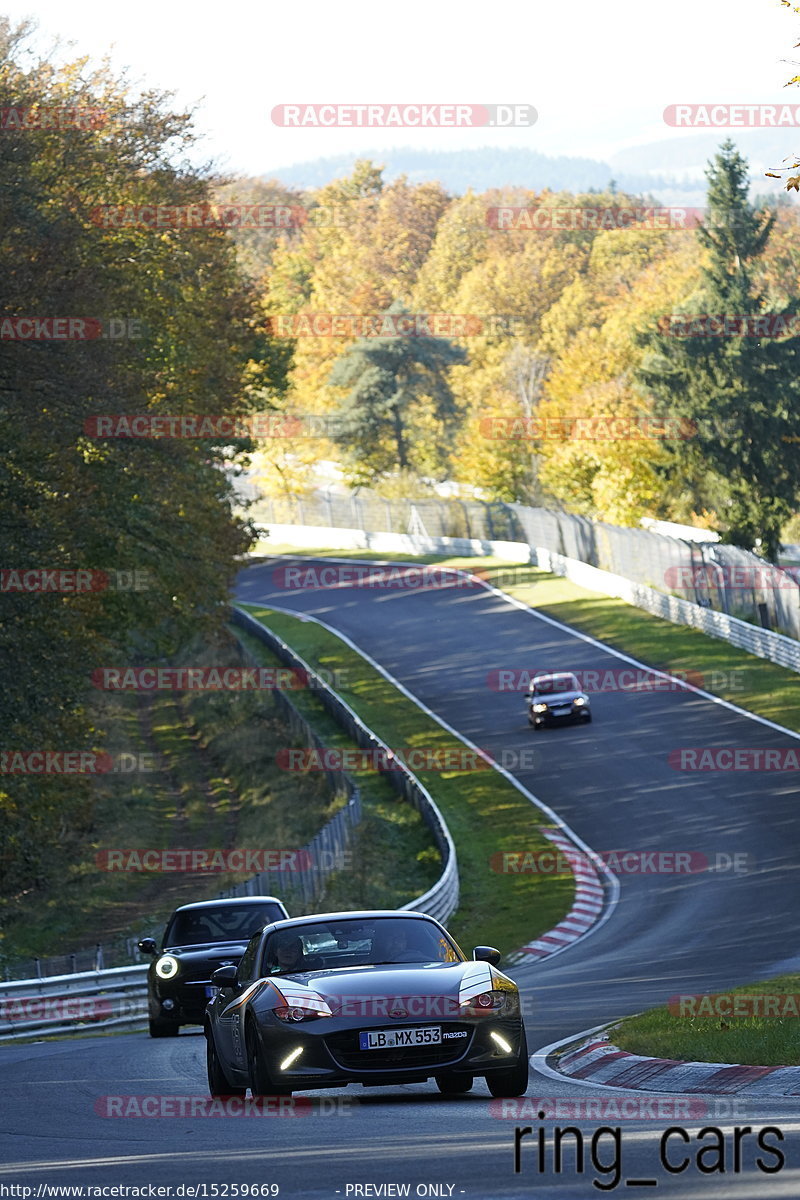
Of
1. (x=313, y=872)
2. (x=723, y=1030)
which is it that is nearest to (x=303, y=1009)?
(x=723, y=1030)

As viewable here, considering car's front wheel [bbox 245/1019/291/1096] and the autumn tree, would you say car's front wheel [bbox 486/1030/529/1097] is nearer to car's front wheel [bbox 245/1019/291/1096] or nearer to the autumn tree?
car's front wheel [bbox 245/1019/291/1096]

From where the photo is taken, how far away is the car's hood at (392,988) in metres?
9.97

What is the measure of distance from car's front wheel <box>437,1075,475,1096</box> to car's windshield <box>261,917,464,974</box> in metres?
0.76

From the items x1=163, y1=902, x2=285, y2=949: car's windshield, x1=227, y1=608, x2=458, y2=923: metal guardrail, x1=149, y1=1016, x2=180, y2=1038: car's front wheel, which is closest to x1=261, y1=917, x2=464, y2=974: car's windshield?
x1=149, y1=1016, x2=180, y2=1038: car's front wheel

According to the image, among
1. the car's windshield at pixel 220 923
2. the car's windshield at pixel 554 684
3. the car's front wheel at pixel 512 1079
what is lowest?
the car's windshield at pixel 554 684

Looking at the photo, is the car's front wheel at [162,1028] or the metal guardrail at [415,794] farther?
the metal guardrail at [415,794]

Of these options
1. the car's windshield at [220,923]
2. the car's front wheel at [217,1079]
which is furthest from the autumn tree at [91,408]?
the car's front wheel at [217,1079]

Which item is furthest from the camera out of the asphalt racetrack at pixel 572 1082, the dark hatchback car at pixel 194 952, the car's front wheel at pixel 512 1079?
the dark hatchback car at pixel 194 952

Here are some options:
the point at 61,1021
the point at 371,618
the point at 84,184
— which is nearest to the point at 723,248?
the point at 371,618

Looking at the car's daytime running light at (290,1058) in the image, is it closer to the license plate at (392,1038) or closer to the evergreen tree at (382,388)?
the license plate at (392,1038)

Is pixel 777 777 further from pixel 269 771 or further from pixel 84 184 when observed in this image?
pixel 84 184

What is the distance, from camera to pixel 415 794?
125 feet

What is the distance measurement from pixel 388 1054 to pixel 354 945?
48.9 inches

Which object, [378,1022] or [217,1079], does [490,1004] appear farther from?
[217,1079]
